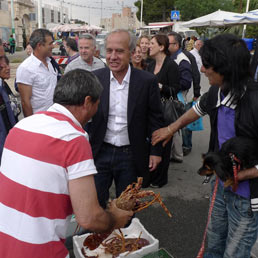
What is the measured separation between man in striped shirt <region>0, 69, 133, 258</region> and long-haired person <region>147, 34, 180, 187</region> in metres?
2.97

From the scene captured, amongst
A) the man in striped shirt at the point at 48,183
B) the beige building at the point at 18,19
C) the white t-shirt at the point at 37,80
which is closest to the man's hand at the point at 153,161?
the man in striped shirt at the point at 48,183

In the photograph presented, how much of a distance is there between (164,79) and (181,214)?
2021 mm

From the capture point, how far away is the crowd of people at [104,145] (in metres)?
1.34

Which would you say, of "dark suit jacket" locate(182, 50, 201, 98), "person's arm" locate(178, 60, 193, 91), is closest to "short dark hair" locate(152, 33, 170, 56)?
"person's arm" locate(178, 60, 193, 91)

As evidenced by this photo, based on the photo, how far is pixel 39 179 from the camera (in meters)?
1.33

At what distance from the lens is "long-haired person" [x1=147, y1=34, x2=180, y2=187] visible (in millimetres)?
4410

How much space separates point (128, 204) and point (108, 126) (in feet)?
2.99

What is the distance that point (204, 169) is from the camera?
1899mm

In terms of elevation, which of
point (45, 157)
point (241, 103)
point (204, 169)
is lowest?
point (204, 169)

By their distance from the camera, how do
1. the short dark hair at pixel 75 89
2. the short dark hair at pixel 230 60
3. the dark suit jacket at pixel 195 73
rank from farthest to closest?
1. the dark suit jacket at pixel 195 73
2. the short dark hair at pixel 230 60
3. the short dark hair at pixel 75 89

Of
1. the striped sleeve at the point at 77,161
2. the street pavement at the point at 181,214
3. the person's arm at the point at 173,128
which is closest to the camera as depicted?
the striped sleeve at the point at 77,161

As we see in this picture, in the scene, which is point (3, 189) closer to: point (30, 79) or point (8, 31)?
point (30, 79)

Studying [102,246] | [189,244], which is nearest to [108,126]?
[102,246]

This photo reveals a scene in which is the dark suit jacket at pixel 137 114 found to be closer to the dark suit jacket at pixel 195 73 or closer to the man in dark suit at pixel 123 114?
the man in dark suit at pixel 123 114
